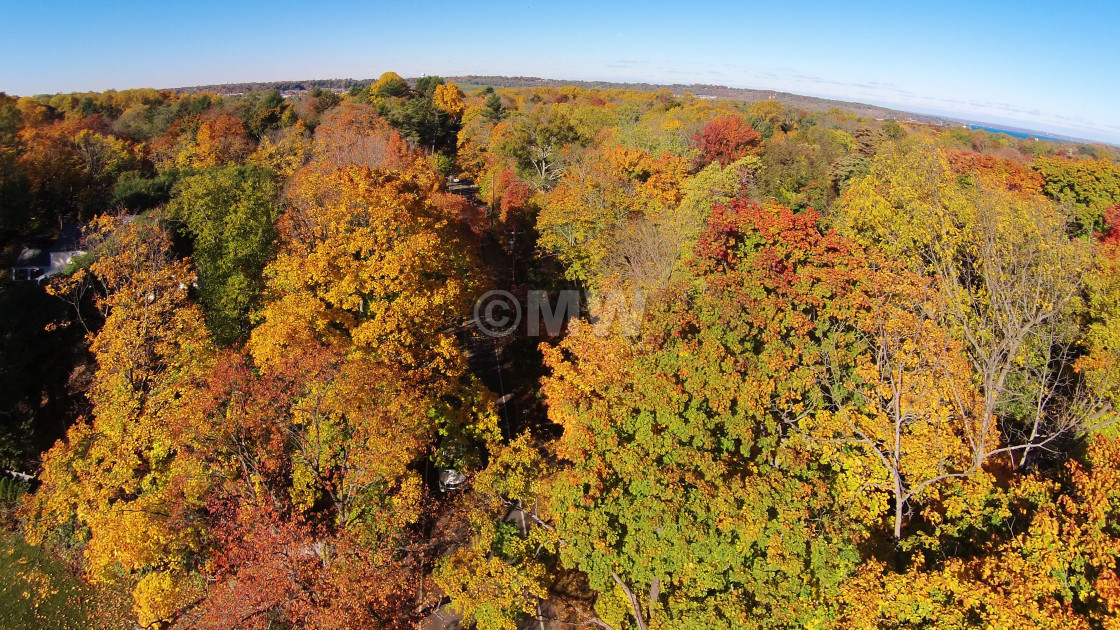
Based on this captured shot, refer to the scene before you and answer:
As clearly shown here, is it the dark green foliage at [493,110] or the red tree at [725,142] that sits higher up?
the dark green foliage at [493,110]

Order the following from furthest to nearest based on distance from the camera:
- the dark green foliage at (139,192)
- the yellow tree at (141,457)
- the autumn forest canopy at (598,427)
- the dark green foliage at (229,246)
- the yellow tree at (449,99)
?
the yellow tree at (449,99), the dark green foliage at (139,192), the dark green foliage at (229,246), the yellow tree at (141,457), the autumn forest canopy at (598,427)

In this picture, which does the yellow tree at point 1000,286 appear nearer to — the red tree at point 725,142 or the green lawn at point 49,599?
the red tree at point 725,142

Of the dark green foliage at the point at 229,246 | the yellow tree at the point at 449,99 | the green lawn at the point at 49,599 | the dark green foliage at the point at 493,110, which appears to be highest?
the yellow tree at the point at 449,99

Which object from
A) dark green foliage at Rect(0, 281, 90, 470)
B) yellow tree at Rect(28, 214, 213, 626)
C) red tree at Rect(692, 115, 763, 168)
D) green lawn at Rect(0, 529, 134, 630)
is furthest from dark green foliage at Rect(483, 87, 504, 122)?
green lawn at Rect(0, 529, 134, 630)

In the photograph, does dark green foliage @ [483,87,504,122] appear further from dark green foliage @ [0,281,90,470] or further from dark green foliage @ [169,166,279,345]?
dark green foliage @ [0,281,90,470]

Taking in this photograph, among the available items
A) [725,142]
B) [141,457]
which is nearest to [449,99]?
[725,142]

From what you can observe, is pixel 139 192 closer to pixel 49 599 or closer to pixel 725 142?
pixel 49 599

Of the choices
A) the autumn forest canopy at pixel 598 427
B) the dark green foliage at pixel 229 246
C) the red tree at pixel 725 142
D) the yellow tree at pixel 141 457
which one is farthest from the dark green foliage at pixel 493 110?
the yellow tree at pixel 141 457
